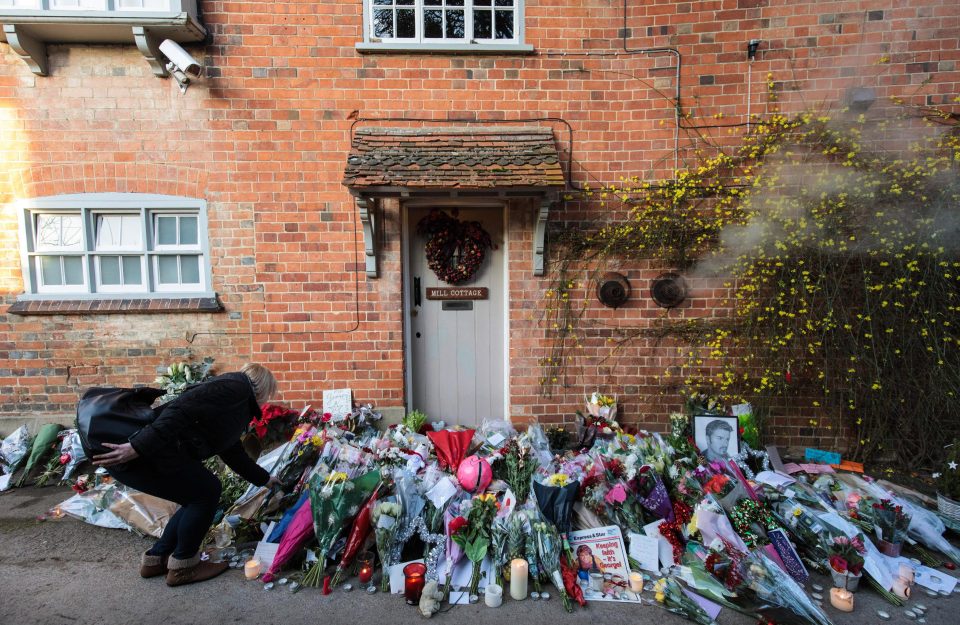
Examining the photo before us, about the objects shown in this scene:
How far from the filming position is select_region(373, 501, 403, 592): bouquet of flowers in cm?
291

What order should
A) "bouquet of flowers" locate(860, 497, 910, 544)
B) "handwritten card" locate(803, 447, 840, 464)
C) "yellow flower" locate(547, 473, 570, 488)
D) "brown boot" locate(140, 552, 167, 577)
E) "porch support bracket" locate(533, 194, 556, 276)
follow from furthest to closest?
"handwritten card" locate(803, 447, 840, 464)
"porch support bracket" locate(533, 194, 556, 276)
"yellow flower" locate(547, 473, 570, 488)
"bouquet of flowers" locate(860, 497, 910, 544)
"brown boot" locate(140, 552, 167, 577)

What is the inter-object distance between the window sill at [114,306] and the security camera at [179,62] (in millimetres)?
2128

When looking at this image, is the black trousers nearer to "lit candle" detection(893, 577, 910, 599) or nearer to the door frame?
the door frame

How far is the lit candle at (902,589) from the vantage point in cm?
279

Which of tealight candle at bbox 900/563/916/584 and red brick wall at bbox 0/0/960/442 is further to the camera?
red brick wall at bbox 0/0/960/442

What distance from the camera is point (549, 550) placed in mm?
2906

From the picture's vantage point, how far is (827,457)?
4570 millimetres

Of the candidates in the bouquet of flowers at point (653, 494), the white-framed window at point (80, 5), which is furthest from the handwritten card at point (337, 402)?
the white-framed window at point (80, 5)

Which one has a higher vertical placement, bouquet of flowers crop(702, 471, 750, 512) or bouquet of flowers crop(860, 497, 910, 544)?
bouquet of flowers crop(702, 471, 750, 512)

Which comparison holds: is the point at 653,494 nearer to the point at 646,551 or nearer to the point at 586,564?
the point at 646,551

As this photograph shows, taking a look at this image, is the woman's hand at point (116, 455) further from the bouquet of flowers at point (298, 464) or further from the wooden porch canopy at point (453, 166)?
the wooden porch canopy at point (453, 166)

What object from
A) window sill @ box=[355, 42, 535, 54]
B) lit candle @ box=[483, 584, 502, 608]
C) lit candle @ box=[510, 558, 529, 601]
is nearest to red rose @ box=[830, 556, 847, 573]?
lit candle @ box=[510, 558, 529, 601]

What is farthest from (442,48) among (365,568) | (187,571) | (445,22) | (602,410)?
(187,571)

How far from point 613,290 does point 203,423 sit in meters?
3.72
